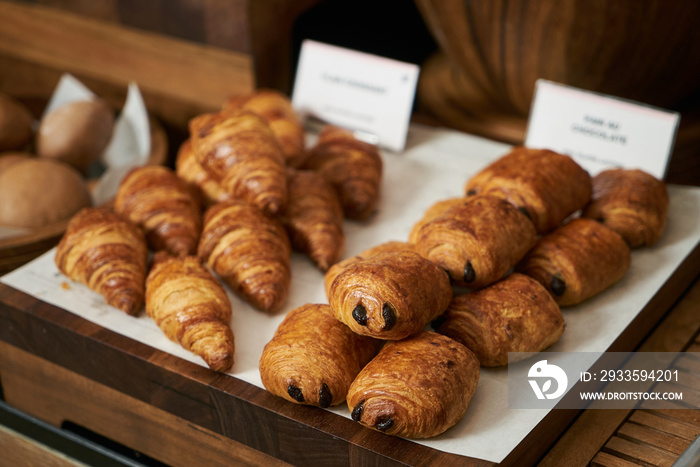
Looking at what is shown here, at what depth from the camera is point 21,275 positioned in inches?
43.3

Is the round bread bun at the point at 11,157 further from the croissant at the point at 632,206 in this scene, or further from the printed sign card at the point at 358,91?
the croissant at the point at 632,206

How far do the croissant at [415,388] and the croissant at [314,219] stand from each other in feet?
1.01

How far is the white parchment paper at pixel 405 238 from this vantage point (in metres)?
0.83

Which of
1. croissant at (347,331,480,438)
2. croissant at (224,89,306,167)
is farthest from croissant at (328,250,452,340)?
croissant at (224,89,306,167)

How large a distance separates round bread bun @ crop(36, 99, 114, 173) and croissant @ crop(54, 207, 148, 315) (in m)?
0.48

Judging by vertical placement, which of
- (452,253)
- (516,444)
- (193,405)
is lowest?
(193,405)

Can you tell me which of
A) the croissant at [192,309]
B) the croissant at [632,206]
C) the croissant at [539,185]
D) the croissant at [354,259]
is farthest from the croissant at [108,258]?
the croissant at [632,206]

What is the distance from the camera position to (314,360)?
2.72ft

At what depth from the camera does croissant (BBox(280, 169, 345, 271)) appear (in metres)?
1.11

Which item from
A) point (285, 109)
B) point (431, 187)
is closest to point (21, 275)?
point (285, 109)

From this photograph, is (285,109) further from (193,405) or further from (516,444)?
(516,444)

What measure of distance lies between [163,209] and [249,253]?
0.65 feet

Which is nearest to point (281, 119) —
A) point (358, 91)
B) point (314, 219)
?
point (358, 91)

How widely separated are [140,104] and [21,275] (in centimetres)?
61
